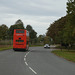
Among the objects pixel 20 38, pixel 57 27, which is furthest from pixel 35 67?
pixel 57 27

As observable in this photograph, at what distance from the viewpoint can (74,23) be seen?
44.2 meters

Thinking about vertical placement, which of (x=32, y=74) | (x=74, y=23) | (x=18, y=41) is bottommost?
(x=32, y=74)

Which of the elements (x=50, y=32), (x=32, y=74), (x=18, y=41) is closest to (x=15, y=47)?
(x=18, y=41)

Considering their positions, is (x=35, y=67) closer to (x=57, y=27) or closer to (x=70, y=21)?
(x=70, y=21)

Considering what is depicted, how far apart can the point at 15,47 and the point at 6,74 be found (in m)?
29.2

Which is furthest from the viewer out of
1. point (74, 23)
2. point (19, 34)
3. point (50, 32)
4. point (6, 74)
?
point (50, 32)

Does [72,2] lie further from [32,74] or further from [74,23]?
[32,74]

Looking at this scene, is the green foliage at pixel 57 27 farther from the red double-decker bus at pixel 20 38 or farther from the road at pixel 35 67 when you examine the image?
the road at pixel 35 67

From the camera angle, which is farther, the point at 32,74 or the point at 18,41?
the point at 18,41

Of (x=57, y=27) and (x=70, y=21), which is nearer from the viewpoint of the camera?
(x=70, y=21)

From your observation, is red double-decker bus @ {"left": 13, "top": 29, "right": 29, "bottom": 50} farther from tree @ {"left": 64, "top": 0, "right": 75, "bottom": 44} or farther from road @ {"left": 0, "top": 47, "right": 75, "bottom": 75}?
road @ {"left": 0, "top": 47, "right": 75, "bottom": 75}

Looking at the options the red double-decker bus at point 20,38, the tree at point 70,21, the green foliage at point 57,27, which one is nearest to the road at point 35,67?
the red double-decker bus at point 20,38

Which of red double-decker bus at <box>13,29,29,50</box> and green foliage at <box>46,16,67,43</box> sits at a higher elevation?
green foliage at <box>46,16,67,43</box>

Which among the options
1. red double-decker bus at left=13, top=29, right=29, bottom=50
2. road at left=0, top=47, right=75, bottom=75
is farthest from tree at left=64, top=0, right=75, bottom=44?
road at left=0, top=47, right=75, bottom=75
